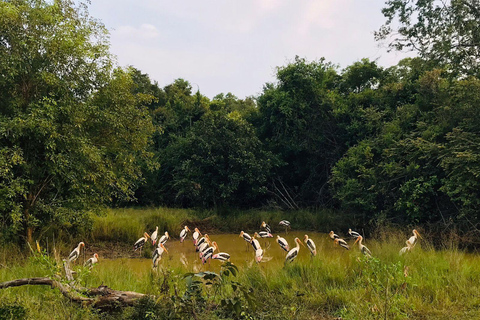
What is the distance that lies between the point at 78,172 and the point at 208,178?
25.3 ft

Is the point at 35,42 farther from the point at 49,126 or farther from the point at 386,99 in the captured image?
the point at 386,99

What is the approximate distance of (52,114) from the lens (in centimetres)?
781

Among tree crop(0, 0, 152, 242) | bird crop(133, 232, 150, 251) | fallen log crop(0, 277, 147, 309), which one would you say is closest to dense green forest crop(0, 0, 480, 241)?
tree crop(0, 0, 152, 242)

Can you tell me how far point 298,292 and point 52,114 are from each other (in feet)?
19.4

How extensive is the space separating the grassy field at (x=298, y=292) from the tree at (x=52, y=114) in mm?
2487

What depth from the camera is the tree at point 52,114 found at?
7691mm

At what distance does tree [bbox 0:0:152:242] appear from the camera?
25.2ft

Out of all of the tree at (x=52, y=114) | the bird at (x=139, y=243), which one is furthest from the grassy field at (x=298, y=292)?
the bird at (x=139, y=243)

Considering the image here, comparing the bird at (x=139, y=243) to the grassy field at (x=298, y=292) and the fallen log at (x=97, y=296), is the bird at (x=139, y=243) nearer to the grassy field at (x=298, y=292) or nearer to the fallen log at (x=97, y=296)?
the grassy field at (x=298, y=292)

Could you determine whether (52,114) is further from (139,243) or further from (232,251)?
(232,251)

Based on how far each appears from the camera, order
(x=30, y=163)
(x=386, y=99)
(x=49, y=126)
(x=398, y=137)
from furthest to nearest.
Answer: (x=386, y=99)
(x=398, y=137)
(x=30, y=163)
(x=49, y=126)

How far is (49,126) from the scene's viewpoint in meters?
7.63

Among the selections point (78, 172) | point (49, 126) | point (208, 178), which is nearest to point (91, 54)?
point (49, 126)

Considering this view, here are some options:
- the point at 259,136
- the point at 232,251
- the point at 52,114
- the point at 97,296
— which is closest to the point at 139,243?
the point at 232,251
